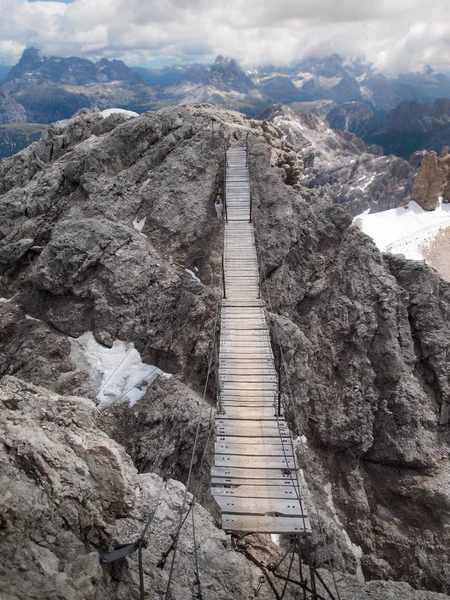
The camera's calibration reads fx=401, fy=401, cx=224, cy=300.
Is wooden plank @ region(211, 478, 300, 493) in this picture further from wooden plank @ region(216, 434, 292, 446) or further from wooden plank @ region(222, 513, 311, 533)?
wooden plank @ region(216, 434, 292, 446)

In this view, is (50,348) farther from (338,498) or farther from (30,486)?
(338,498)

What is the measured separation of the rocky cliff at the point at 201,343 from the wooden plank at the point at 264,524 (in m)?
0.50

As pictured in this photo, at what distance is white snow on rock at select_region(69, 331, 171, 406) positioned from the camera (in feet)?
58.1

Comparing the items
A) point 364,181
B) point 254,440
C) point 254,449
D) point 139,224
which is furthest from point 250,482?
point 364,181

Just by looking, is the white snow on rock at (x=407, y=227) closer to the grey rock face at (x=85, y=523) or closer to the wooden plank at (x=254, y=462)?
the wooden plank at (x=254, y=462)

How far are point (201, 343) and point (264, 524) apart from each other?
8.95 metres

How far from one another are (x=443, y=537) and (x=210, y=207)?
20.5m

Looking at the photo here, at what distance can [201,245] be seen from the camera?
2262 centimetres

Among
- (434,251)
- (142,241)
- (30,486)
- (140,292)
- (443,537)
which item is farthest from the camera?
(434,251)

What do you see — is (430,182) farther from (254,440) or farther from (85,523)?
(85,523)

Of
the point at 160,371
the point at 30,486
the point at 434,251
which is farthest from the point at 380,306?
the point at 434,251

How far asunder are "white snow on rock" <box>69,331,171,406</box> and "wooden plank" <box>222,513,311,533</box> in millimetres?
7601

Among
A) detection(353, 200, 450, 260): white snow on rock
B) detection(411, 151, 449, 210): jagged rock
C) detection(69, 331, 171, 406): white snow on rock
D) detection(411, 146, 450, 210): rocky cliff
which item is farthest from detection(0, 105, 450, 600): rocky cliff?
detection(411, 146, 450, 210): rocky cliff

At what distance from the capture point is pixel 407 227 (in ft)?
308
